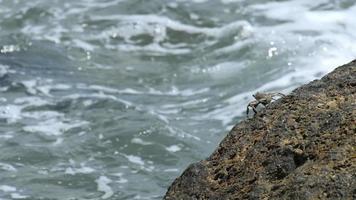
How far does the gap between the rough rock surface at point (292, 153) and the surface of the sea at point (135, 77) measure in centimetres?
179

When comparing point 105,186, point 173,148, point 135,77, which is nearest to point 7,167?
point 105,186

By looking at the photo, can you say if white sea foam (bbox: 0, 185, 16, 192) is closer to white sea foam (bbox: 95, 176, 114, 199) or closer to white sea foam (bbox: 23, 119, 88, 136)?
white sea foam (bbox: 95, 176, 114, 199)

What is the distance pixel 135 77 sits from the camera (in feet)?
23.1

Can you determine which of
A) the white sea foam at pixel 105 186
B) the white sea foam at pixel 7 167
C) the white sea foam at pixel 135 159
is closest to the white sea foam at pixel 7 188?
the white sea foam at pixel 7 167

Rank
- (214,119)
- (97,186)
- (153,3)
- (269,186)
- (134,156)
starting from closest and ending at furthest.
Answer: (269,186) → (97,186) → (134,156) → (214,119) → (153,3)

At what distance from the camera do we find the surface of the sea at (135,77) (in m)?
5.06

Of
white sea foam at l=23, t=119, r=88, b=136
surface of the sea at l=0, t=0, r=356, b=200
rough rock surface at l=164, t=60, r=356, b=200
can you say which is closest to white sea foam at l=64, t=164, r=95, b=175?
surface of the sea at l=0, t=0, r=356, b=200

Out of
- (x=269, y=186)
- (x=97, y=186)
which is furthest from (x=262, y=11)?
(x=269, y=186)

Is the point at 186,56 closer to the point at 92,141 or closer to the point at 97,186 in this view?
the point at 92,141

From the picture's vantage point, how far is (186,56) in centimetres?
752

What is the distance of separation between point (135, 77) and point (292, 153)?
15.2 ft

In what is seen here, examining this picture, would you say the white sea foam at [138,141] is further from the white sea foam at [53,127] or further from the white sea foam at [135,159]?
the white sea foam at [53,127]

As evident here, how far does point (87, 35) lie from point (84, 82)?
1.53 m

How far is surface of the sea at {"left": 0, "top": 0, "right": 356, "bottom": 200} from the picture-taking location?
506cm
